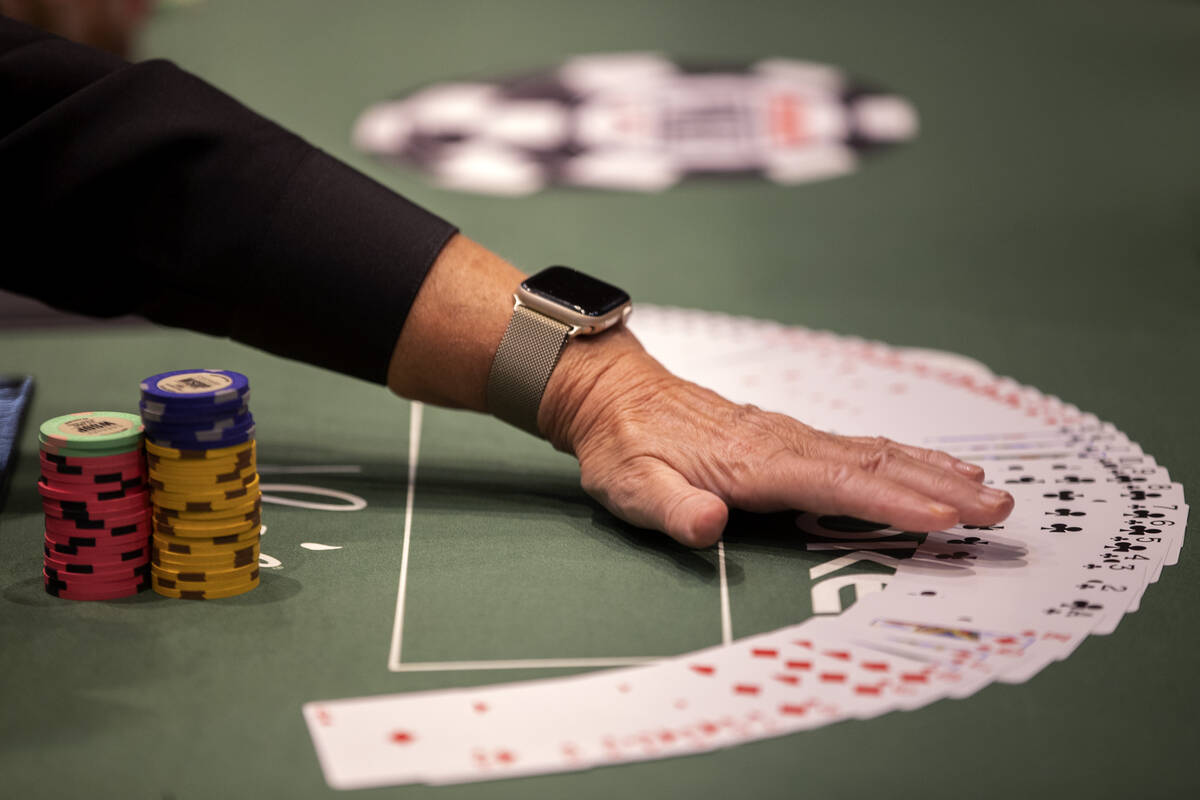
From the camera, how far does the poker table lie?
4.02 feet

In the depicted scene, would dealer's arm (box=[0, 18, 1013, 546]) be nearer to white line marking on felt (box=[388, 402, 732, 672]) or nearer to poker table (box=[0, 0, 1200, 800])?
poker table (box=[0, 0, 1200, 800])

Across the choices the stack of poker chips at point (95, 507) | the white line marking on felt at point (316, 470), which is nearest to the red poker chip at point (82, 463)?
the stack of poker chips at point (95, 507)

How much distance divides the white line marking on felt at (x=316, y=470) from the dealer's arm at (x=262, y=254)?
0.18 metres

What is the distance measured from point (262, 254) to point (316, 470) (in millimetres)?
344

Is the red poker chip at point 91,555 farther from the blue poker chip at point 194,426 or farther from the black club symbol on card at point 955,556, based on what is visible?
the black club symbol on card at point 955,556

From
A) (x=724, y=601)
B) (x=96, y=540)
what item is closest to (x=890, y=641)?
(x=724, y=601)

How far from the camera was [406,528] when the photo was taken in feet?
5.67

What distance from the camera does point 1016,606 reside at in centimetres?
148

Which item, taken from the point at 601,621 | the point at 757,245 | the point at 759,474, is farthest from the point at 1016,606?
the point at 757,245

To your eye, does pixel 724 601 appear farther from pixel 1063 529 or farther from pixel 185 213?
pixel 185 213

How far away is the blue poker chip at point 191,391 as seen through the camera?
1455 millimetres

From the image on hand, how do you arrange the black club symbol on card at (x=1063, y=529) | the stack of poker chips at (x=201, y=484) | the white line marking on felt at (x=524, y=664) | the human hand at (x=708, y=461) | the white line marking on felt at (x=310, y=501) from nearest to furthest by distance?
the white line marking on felt at (x=524, y=664)
the stack of poker chips at (x=201, y=484)
the human hand at (x=708, y=461)
the black club symbol on card at (x=1063, y=529)
the white line marking on felt at (x=310, y=501)

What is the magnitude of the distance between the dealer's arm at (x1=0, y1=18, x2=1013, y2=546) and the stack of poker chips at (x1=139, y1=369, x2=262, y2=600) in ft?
0.93

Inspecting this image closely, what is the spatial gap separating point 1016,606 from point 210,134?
1163 millimetres
